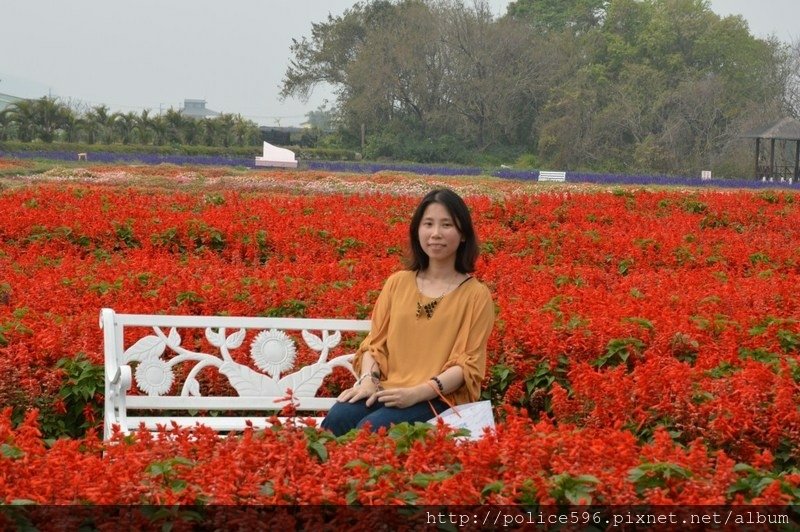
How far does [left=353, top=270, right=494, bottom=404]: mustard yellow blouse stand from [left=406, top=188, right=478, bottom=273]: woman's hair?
10 cm

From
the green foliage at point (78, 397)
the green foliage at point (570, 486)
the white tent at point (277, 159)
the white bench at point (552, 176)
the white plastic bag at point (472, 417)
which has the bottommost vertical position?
the green foliage at point (78, 397)

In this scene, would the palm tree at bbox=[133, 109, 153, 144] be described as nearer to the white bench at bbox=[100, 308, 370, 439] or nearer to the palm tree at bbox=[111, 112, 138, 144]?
the palm tree at bbox=[111, 112, 138, 144]

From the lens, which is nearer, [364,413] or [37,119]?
[364,413]

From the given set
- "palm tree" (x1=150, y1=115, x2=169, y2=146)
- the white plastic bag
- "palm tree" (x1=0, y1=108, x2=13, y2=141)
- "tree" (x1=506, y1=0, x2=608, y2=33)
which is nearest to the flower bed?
the white plastic bag

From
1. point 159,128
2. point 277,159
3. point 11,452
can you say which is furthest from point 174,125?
point 11,452

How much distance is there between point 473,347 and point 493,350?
820 millimetres

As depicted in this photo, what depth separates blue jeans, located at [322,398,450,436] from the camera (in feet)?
11.8

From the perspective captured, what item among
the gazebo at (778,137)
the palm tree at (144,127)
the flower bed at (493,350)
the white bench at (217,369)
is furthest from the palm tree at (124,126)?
the white bench at (217,369)

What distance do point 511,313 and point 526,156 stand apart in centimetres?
3818

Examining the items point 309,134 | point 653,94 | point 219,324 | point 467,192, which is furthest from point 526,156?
point 219,324

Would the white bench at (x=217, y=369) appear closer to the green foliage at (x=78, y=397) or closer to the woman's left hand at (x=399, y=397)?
the green foliage at (x=78, y=397)

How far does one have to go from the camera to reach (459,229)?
3.94 metres

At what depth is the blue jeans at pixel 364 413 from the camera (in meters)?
3.59

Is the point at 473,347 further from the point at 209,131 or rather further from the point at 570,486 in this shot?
the point at 209,131
